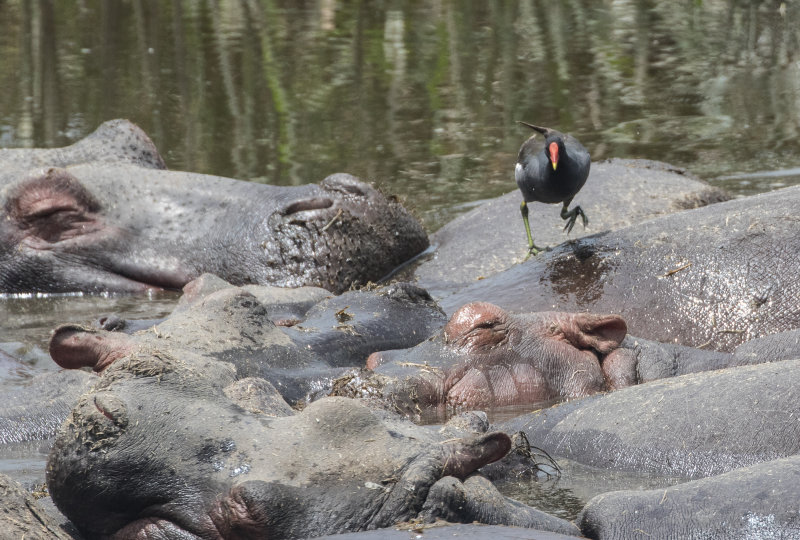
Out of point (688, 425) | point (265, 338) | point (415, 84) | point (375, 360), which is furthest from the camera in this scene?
point (415, 84)

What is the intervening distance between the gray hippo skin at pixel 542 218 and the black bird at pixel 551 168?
0.55 m

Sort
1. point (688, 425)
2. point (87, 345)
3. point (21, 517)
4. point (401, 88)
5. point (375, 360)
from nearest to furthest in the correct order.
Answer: point (21, 517) → point (688, 425) → point (87, 345) → point (375, 360) → point (401, 88)

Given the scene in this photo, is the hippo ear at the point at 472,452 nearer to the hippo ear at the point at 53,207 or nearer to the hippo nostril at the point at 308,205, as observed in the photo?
the hippo nostril at the point at 308,205

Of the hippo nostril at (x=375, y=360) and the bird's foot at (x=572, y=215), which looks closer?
the hippo nostril at (x=375, y=360)

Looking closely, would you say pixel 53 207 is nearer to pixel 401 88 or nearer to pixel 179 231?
pixel 179 231

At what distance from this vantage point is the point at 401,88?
13297 mm

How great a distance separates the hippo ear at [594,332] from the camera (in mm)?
4910

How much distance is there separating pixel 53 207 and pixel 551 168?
10.1 ft

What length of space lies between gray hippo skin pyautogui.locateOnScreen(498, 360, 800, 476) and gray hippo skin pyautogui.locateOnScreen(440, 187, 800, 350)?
1318 millimetres

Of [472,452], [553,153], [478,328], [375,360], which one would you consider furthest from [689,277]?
[472,452]

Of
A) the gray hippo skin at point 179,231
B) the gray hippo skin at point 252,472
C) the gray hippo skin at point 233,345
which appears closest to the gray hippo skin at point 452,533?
the gray hippo skin at point 252,472

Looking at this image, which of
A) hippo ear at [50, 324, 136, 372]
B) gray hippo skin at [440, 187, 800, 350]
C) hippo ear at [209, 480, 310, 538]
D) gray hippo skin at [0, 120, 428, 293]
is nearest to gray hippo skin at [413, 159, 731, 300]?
gray hippo skin at [0, 120, 428, 293]

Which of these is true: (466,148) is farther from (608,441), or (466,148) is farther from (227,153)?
(608,441)

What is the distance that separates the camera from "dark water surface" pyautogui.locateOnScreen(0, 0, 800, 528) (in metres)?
9.92
